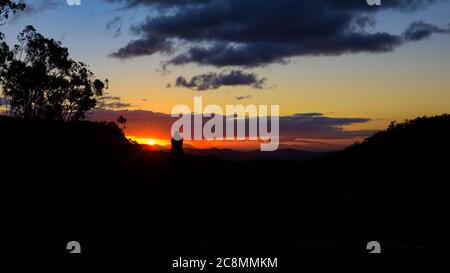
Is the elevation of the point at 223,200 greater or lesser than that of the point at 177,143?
lesser

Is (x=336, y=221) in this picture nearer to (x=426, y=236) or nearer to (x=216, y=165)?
(x=426, y=236)

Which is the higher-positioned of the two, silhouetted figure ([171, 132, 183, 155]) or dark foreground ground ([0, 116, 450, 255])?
silhouetted figure ([171, 132, 183, 155])

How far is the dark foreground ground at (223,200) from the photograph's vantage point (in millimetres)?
14203

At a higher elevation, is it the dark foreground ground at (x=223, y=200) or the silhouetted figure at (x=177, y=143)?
the silhouetted figure at (x=177, y=143)

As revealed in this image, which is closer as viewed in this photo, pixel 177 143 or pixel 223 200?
pixel 223 200

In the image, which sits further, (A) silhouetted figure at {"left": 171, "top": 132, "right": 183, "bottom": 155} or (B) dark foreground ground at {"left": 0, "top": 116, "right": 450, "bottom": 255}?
(A) silhouetted figure at {"left": 171, "top": 132, "right": 183, "bottom": 155}

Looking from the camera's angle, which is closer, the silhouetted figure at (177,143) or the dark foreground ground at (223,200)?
the dark foreground ground at (223,200)

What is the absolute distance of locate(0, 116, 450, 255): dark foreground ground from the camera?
46.6 ft

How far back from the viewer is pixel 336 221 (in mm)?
16969

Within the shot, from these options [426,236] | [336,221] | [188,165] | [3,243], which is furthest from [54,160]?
[426,236]

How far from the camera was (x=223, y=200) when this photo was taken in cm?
2067
